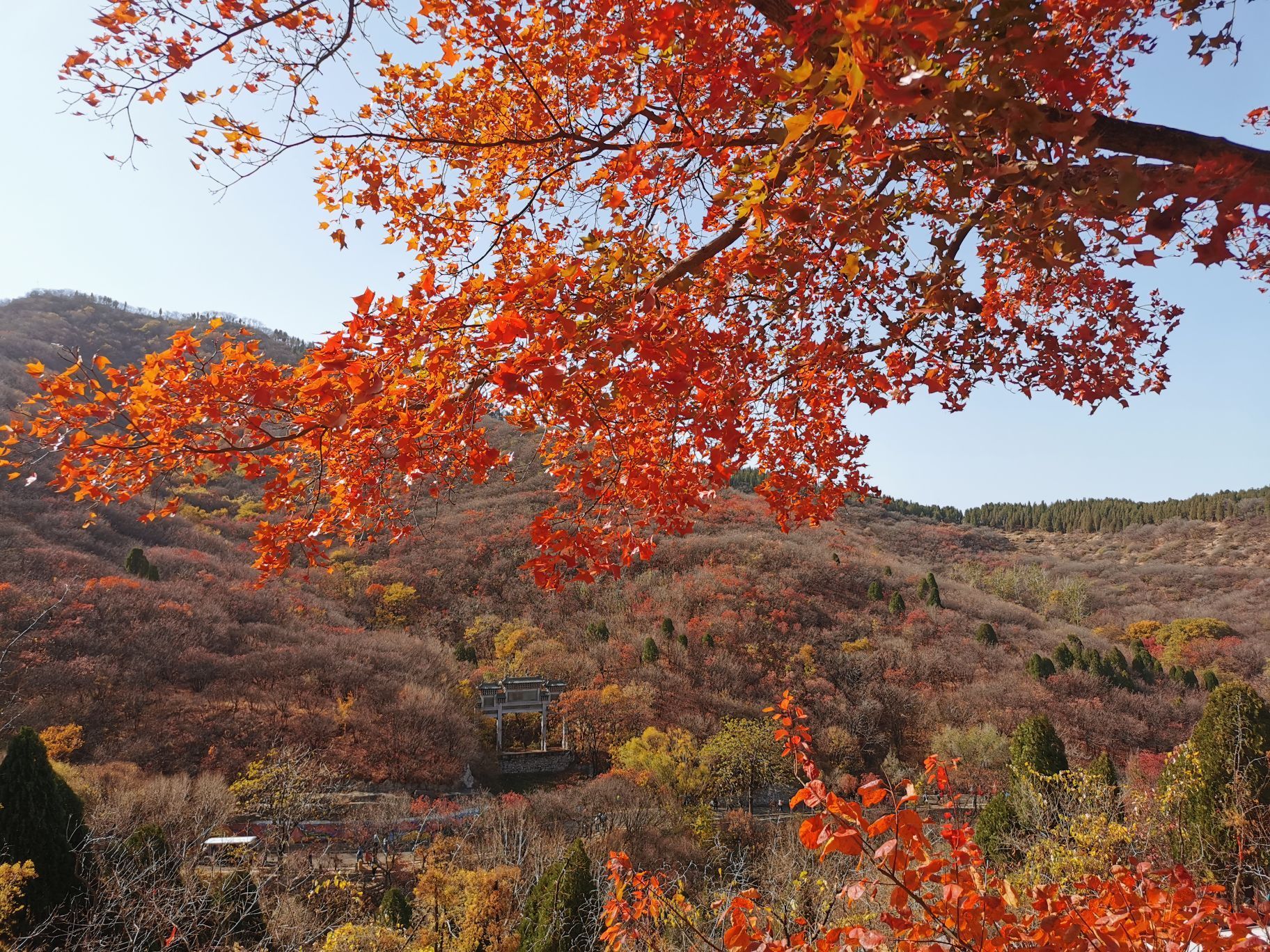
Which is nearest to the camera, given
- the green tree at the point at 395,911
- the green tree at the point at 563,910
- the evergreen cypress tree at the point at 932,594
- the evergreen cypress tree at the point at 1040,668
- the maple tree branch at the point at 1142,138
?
the maple tree branch at the point at 1142,138

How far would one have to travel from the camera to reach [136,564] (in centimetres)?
2414

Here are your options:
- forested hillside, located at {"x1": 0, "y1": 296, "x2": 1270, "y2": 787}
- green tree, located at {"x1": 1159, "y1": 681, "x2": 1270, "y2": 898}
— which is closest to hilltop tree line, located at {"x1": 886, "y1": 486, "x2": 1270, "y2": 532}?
forested hillside, located at {"x1": 0, "y1": 296, "x2": 1270, "y2": 787}

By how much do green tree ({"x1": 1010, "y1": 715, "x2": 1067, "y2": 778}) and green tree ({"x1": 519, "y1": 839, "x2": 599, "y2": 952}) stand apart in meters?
8.90

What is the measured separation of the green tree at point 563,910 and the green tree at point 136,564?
22.5m

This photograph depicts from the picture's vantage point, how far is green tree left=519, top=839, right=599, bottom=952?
8242 millimetres

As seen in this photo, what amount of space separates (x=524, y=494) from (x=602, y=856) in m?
35.7

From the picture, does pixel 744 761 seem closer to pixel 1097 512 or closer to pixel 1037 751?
pixel 1037 751

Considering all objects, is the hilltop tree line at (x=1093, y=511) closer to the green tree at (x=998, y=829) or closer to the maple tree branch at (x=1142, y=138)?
the green tree at (x=998, y=829)

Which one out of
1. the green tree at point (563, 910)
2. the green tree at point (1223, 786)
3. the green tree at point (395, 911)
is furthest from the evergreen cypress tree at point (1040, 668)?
the green tree at point (395, 911)

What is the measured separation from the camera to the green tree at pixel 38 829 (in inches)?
332

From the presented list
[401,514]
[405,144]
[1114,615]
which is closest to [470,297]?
[405,144]

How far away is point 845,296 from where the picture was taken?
5000mm

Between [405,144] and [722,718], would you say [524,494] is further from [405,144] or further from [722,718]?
[405,144]

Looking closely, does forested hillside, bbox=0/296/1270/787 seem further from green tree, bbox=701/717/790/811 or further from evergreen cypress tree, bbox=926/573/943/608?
green tree, bbox=701/717/790/811
